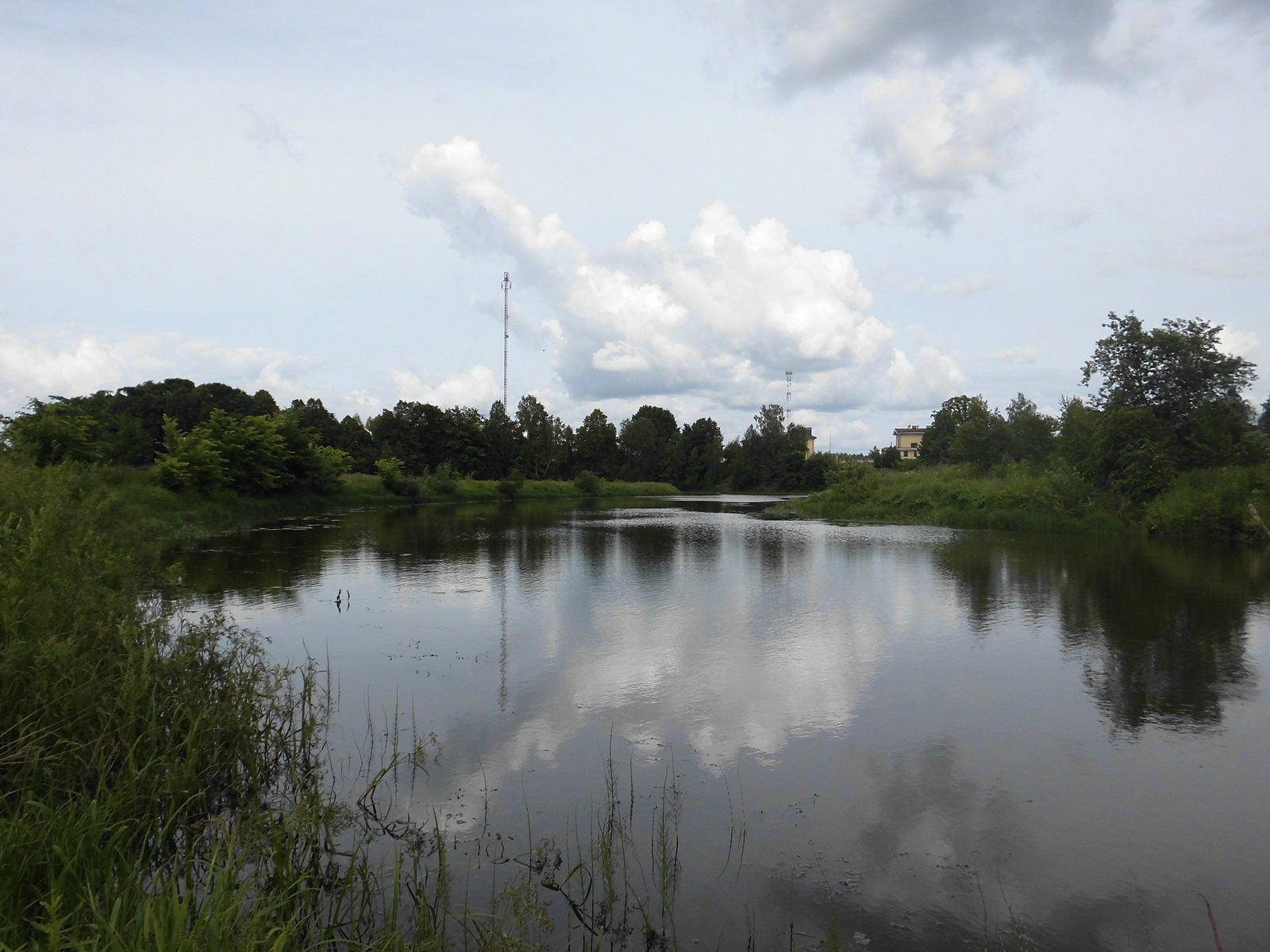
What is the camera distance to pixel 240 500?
36094 millimetres

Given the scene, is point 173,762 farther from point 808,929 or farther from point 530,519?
point 530,519

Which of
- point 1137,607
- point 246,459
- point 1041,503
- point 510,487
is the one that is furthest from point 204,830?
point 510,487

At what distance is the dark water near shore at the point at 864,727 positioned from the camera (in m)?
4.70

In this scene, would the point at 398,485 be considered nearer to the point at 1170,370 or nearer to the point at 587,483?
the point at 587,483

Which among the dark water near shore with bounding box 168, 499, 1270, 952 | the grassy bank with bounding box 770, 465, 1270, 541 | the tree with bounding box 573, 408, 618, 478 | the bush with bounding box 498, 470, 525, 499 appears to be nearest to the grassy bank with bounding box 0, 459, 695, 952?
the dark water near shore with bounding box 168, 499, 1270, 952

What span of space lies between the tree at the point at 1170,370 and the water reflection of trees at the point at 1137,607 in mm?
7603

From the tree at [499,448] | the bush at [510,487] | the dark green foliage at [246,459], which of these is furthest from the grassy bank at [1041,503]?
the tree at [499,448]

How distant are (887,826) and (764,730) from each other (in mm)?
1999

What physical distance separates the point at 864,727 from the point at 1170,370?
27.9 meters

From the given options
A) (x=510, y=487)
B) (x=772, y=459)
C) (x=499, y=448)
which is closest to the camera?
(x=510, y=487)

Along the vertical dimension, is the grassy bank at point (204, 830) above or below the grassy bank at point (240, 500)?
below

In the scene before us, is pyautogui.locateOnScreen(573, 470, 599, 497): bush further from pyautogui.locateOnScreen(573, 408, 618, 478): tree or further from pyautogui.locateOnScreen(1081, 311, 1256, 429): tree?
pyautogui.locateOnScreen(1081, 311, 1256, 429): tree

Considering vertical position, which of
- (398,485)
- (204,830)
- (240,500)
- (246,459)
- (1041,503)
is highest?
(246,459)

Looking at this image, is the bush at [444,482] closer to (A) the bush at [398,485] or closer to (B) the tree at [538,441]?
(A) the bush at [398,485]
